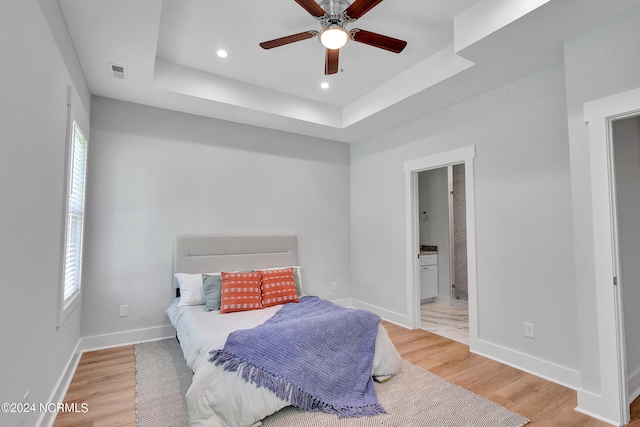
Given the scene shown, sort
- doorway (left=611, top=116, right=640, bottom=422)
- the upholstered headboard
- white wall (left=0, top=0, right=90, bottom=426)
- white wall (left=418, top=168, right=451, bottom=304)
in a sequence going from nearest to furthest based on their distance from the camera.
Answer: white wall (left=0, top=0, right=90, bottom=426) → doorway (left=611, top=116, right=640, bottom=422) → the upholstered headboard → white wall (left=418, top=168, right=451, bottom=304)

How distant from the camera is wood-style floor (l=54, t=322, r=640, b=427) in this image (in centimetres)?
215

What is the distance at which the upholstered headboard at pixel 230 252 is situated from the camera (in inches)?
147

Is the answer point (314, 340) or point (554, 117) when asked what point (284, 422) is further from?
point (554, 117)

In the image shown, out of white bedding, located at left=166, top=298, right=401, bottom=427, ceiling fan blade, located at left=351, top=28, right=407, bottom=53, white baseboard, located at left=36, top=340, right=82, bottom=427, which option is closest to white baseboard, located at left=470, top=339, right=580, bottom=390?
white bedding, located at left=166, top=298, right=401, bottom=427

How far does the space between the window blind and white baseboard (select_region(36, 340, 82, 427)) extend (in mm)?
565

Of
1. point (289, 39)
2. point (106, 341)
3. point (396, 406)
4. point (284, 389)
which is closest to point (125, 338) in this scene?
point (106, 341)

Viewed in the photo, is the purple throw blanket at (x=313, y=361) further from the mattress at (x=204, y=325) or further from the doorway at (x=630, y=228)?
the doorway at (x=630, y=228)

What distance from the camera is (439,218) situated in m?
5.65

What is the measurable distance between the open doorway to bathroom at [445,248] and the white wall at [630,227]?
2.56 metres

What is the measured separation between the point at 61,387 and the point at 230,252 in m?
2.00

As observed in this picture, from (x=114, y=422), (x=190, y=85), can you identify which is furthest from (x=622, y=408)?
(x=190, y=85)

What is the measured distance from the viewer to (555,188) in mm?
2701

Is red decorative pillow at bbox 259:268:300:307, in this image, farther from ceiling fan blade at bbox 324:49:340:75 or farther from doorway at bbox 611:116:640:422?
doorway at bbox 611:116:640:422

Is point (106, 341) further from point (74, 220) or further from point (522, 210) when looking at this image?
point (522, 210)
